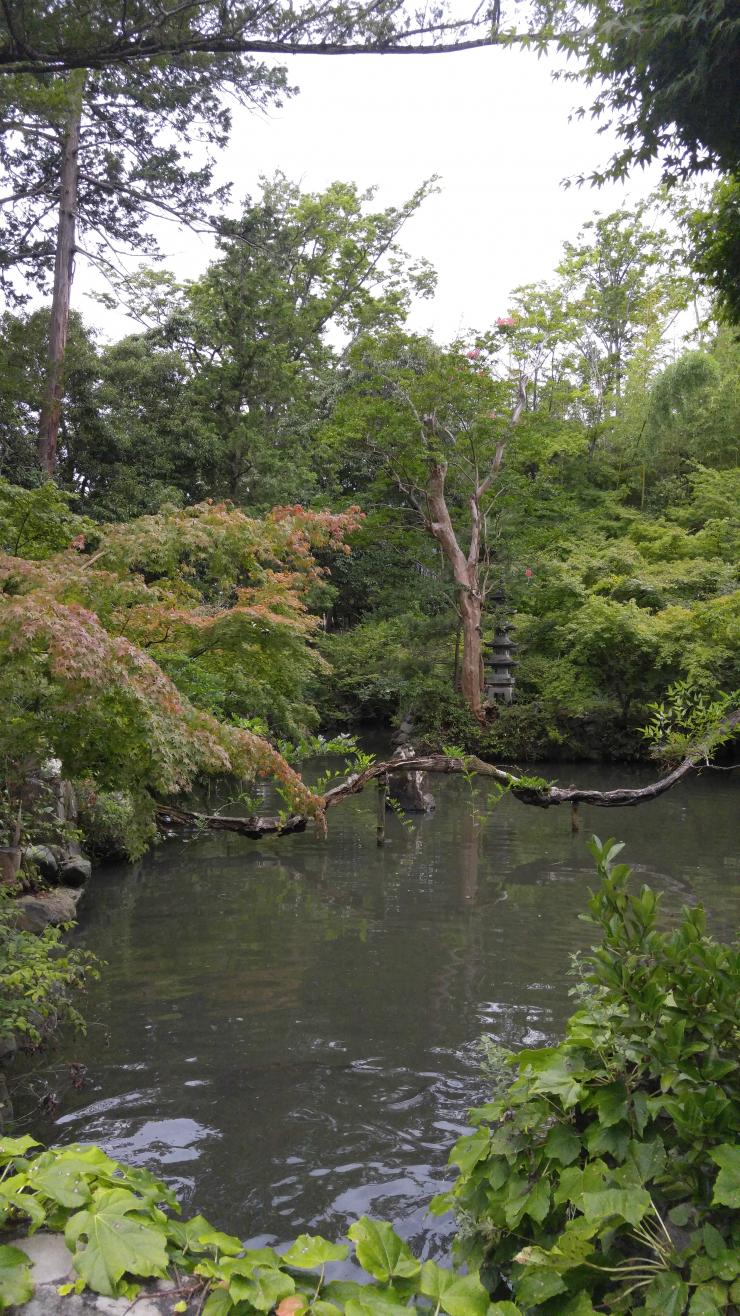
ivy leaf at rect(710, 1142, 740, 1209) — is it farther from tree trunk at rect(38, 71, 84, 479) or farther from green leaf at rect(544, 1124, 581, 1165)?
tree trunk at rect(38, 71, 84, 479)

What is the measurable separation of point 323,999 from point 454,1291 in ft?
12.1

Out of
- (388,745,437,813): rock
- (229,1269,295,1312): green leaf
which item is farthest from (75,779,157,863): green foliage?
(229,1269,295,1312): green leaf

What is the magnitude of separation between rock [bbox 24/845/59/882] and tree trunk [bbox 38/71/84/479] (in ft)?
24.5

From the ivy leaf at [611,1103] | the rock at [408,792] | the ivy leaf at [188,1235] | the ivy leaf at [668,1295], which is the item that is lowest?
the ivy leaf at [188,1235]

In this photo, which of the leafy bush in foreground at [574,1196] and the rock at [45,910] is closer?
the leafy bush in foreground at [574,1196]

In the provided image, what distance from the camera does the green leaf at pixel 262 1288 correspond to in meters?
1.93

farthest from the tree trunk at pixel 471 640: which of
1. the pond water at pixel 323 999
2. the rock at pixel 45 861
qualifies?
the rock at pixel 45 861

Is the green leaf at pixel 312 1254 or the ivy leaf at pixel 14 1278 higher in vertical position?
the ivy leaf at pixel 14 1278

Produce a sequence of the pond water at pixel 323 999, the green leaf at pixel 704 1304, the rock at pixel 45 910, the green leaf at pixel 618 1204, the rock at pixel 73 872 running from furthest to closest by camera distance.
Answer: the rock at pixel 73 872, the rock at pixel 45 910, the pond water at pixel 323 999, the green leaf at pixel 618 1204, the green leaf at pixel 704 1304

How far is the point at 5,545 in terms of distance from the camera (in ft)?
24.5

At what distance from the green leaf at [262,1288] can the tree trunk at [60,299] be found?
1282 centimetres

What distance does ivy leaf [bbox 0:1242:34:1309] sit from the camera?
1.81 metres

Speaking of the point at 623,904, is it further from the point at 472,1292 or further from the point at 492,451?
the point at 492,451

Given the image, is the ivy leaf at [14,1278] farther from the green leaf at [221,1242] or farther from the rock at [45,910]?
the rock at [45,910]
